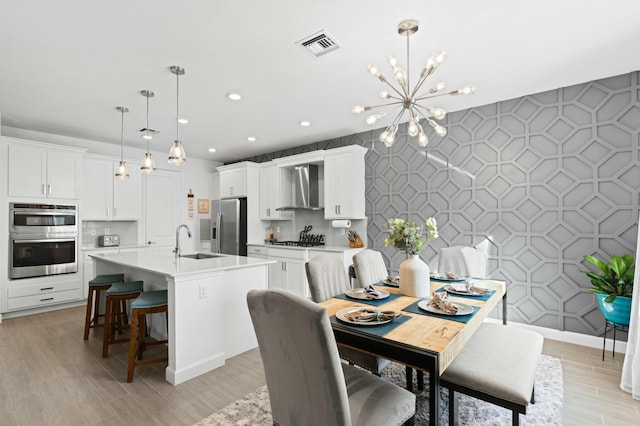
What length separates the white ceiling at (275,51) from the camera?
6.57ft

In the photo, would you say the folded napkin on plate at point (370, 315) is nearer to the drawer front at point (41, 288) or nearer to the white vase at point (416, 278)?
the white vase at point (416, 278)

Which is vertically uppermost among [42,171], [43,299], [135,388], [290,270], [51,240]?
[42,171]

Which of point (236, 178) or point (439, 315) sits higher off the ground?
point (236, 178)

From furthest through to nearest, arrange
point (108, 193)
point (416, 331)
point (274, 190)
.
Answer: point (274, 190)
point (108, 193)
point (416, 331)

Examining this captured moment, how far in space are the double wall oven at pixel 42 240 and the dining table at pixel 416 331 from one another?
14.7 feet

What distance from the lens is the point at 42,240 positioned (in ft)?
14.1

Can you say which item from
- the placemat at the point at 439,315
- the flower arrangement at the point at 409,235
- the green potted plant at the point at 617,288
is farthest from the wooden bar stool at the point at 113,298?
the green potted plant at the point at 617,288

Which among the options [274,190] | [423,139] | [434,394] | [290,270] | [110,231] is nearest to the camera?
[434,394]

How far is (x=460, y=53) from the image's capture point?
2.54 m

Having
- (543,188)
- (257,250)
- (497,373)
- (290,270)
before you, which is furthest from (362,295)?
(257,250)

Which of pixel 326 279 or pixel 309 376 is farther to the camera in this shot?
pixel 326 279

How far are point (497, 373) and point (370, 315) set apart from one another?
2.25 ft

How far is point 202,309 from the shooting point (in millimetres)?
2639

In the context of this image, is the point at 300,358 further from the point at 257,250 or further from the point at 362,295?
the point at 257,250
